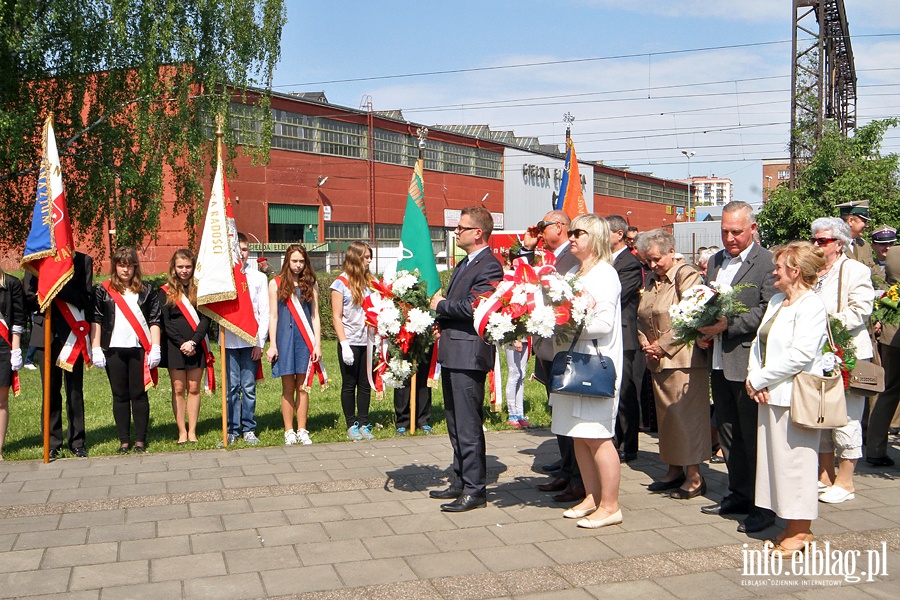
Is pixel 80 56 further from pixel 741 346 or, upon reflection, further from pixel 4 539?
pixel 741 346

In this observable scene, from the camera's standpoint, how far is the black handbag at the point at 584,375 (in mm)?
5477

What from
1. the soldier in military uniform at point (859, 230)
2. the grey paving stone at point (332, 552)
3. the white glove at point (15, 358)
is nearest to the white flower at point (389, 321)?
the grey paving stone at point (332, 552)

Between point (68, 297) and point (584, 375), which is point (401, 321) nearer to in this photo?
point (584, 375)

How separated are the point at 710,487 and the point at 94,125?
17.6 meters

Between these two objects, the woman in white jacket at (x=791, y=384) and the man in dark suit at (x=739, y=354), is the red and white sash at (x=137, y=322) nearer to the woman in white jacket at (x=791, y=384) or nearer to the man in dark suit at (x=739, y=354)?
the man in dark suit at (x=739, y=354)

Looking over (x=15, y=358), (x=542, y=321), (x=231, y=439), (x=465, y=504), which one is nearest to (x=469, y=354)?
(x=542, y=321)

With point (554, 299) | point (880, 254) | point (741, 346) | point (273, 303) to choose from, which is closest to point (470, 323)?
point (554, 299)

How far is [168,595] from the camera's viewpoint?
181 inches

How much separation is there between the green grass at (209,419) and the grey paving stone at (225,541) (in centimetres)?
292

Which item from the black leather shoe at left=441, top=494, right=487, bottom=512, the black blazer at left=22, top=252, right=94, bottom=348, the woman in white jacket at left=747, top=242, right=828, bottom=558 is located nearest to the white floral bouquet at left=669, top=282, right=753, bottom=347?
the woman in white jacket at left=747, top=242, right=828, bottom=558

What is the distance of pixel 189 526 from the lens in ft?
19.2

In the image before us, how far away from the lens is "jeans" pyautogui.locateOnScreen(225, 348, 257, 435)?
8758 millimetres

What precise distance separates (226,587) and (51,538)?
165cm

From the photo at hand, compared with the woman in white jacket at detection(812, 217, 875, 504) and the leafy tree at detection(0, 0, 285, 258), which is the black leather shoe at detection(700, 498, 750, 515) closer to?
the woman in white jacket at detection(812, 217, 875, 504)
